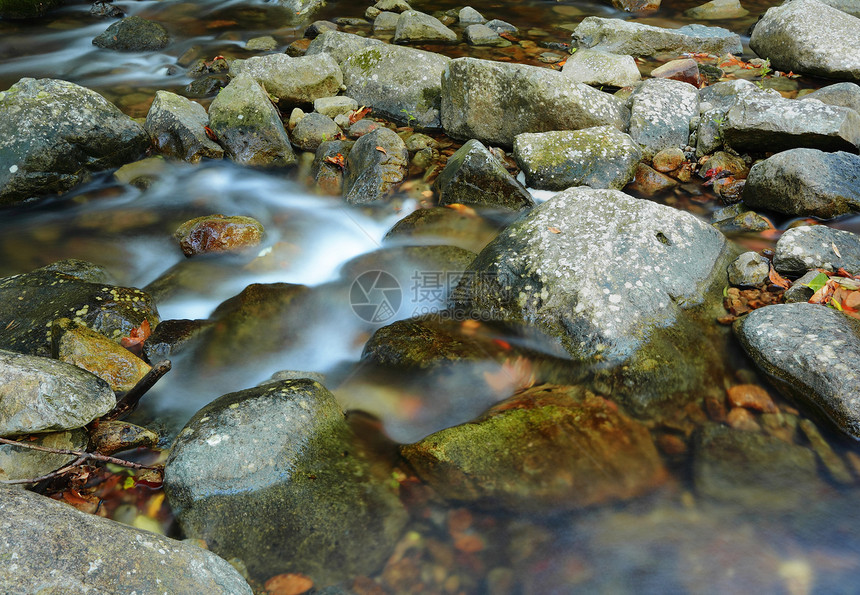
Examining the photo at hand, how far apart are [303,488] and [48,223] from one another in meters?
4.74

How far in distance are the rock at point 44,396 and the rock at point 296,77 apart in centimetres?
535

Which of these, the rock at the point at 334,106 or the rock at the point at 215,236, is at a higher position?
the rock at the point at 334,106

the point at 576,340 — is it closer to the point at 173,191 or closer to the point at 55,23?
the point at 173,191

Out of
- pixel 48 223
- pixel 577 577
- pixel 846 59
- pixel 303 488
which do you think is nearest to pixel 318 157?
pixel 48 223

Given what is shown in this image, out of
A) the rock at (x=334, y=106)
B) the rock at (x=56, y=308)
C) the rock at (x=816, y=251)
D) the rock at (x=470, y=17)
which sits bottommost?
the rock at (x=56, y=308)

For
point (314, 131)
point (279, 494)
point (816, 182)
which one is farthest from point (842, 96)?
point (279, 494)

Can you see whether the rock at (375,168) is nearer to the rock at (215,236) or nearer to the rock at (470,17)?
the rock at (215,236)

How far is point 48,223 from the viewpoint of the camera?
5.94 meters

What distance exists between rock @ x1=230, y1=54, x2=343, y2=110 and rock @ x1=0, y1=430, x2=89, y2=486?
5.63 meters

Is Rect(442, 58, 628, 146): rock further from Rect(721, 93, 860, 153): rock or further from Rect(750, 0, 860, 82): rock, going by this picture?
Rect(750, 0, 860, 82): rock

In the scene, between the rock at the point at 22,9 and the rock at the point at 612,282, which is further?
the rock at the point at 22,9

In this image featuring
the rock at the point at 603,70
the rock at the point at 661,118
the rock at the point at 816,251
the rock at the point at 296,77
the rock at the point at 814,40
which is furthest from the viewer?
the rock at the point at 603,70

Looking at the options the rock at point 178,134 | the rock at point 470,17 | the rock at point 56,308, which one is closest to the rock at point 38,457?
the rock at point 56,308

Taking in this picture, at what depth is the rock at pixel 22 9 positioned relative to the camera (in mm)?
11672
